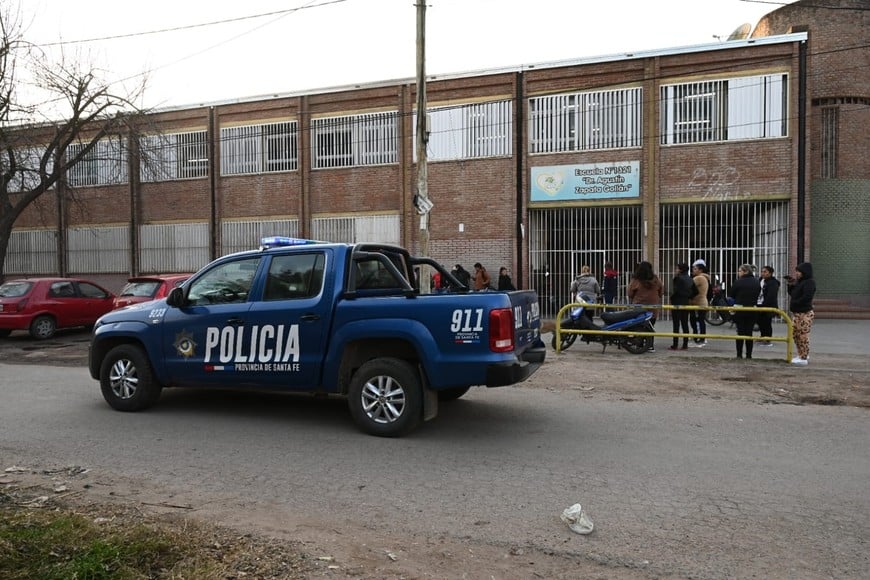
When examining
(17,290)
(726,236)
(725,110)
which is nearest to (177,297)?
(17,290)

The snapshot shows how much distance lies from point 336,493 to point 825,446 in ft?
14.5

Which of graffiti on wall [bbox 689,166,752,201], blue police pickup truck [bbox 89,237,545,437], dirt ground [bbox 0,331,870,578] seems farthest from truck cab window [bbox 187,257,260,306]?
graffiti on wall [bbox 689,166,752,201]

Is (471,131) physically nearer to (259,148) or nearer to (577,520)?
(259,148)

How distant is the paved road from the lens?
151 inches

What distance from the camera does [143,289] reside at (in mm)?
14109

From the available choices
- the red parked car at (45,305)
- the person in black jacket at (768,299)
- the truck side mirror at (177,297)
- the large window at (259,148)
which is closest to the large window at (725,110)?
the person in black jacket at (768,299)

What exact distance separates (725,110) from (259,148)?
15890 millimetres

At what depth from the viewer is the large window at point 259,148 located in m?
23.5

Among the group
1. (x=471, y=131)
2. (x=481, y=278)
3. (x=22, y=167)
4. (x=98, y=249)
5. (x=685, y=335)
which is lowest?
(x=685, y=335)

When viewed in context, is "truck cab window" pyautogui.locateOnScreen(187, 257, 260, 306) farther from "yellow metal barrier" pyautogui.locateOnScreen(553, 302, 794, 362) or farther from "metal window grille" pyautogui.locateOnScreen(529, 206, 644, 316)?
"metal window grille" pyautogui.locateOnScreen(529, 206, 644, 316)

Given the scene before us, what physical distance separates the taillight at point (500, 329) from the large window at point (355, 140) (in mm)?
16996

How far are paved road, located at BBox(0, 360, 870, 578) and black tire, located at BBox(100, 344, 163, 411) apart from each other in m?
0.16

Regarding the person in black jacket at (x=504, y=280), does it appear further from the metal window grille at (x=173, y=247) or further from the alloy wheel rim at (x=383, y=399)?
the alloy wheel rim at (x=383, y=399)

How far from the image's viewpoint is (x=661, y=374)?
9992 millimetres
